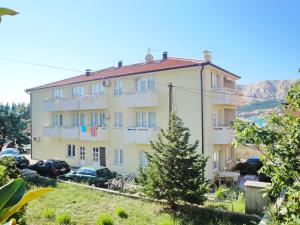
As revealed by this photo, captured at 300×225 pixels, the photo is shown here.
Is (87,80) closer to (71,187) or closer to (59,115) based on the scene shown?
(59,115)

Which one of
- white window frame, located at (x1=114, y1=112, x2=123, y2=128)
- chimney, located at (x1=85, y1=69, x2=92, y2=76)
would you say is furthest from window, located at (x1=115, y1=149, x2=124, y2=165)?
chimney, located at (x1=85, y1=69, x2=92, y2=76)

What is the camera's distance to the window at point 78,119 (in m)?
28.0

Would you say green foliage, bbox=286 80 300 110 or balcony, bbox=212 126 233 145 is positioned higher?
green foliage, bbox=286 80 300 110

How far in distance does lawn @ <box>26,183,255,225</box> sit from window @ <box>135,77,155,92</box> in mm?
10276

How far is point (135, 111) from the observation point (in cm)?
2338

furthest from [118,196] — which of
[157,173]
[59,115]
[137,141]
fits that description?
[59,115]

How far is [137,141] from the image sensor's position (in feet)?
72.6

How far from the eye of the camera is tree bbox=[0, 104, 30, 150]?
3638 cm

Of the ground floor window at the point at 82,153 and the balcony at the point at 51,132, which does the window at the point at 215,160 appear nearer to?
the ground floor window at the point at 82,153

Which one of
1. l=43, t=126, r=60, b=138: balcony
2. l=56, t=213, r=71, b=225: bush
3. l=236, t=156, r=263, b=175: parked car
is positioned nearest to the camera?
l=56, t=213, r=71, b=225: bush

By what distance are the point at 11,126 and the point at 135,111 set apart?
22605mm

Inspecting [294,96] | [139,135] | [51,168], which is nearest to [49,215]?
[294,96]

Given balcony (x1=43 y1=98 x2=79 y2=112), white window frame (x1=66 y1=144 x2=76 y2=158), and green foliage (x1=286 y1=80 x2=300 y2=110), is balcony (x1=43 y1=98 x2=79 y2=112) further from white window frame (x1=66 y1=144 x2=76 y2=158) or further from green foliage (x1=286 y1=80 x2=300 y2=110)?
green foliage (x1=286 y1=80 x2=300 y2=110)

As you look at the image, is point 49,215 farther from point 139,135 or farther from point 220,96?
point 220,96
